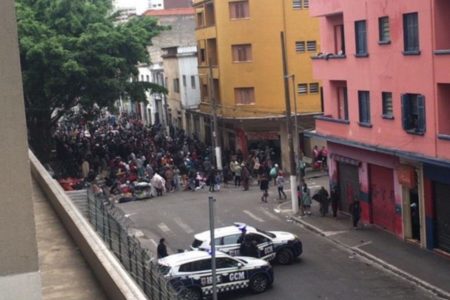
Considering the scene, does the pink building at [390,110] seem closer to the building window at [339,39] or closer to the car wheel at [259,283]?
the building window at [339,39]

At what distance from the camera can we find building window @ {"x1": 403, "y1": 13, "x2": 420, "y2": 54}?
2320 cm

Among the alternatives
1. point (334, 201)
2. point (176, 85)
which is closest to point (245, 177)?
point (334, 201)

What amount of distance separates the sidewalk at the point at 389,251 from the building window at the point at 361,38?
6192 millimetres

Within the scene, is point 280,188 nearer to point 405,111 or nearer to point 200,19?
point 405,111

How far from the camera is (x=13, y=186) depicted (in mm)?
7199

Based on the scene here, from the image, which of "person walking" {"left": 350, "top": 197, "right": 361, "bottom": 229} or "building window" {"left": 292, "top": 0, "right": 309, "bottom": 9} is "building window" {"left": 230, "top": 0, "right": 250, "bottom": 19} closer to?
"building window" {"left": 292, "top": 0, "right": 309, "bottom": 9}

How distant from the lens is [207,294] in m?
19.0

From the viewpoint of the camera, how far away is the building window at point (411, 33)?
23203mm

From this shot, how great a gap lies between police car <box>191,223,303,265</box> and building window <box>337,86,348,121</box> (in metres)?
7.76

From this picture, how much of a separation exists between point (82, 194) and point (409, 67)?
1081cm

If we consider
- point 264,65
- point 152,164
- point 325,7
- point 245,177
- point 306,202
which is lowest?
point 306,202

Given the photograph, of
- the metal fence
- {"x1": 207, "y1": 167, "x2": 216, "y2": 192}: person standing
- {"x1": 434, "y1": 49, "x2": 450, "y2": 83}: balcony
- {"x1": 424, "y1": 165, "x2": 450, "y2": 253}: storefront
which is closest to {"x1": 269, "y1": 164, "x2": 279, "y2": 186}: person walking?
{"x1": 207, "y1": 167, "x2": 216, "y2": 192}: person standing

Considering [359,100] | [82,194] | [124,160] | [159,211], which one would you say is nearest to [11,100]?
[82,194]

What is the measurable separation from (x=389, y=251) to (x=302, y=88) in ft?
69.8
